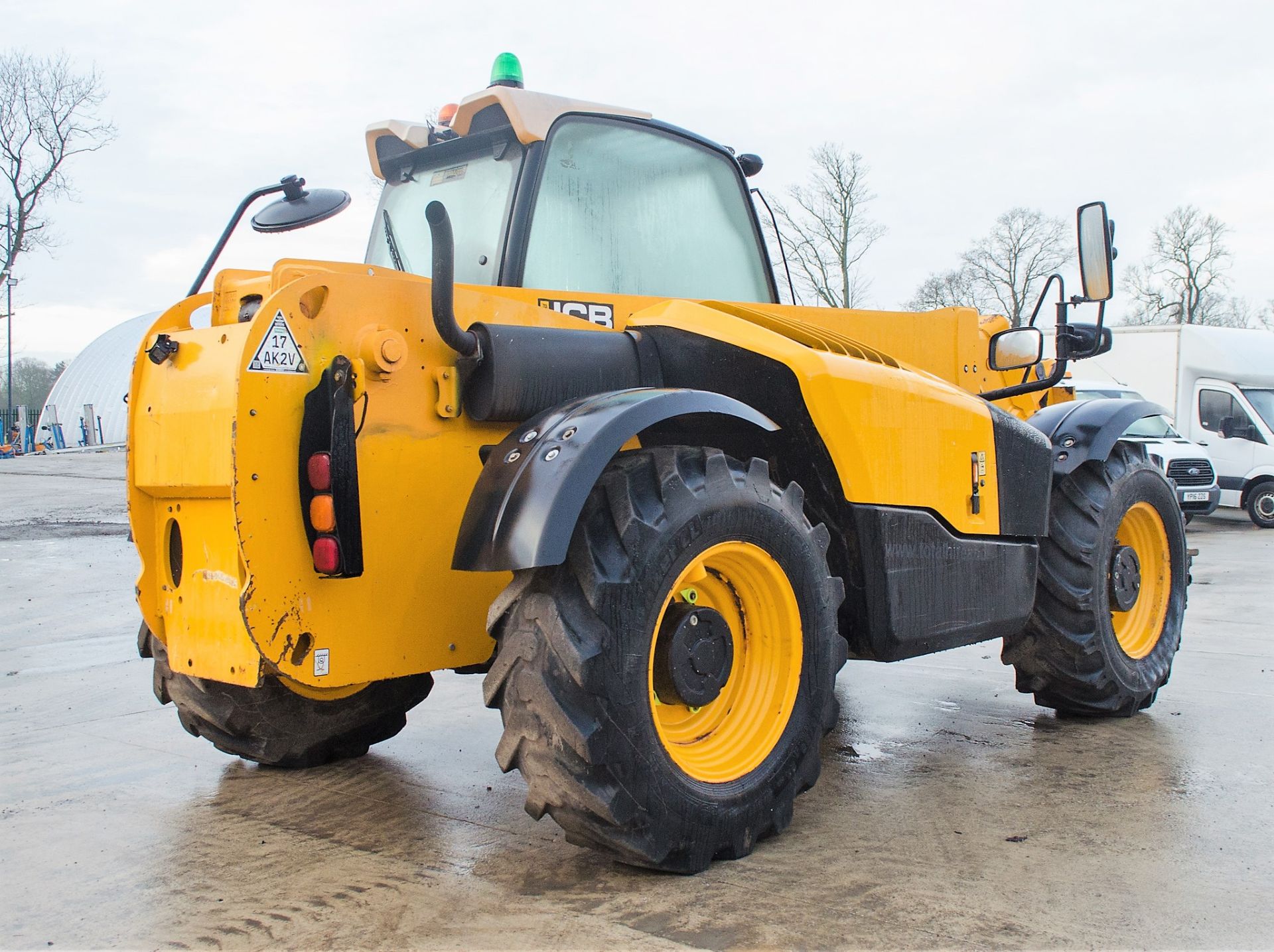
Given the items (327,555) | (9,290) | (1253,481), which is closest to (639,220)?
(327,555)

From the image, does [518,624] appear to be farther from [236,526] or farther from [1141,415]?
[1141,415]

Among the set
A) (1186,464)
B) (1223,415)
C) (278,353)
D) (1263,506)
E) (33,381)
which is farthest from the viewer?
(33,381)

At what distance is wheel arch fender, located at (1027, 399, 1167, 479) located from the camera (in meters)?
5.23

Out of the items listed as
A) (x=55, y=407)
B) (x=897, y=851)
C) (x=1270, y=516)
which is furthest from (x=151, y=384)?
(x=55, y=407)

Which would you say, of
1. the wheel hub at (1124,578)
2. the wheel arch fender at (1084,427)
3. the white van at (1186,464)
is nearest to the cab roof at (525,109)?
the wheel arch fender at (1084,427)

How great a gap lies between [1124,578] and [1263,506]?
1409 centimetres

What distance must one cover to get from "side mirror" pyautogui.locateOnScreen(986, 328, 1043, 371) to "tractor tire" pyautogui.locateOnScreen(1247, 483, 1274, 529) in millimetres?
14021

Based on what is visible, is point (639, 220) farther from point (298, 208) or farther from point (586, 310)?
point (298, 208)

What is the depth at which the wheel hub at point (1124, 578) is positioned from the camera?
5.32 m

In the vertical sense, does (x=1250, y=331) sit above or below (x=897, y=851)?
above

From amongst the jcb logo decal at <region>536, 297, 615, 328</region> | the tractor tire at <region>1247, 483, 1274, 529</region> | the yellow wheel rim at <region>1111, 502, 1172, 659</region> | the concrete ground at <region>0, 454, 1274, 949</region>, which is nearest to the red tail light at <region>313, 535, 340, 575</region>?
the concrete ground at <region>0, 454, 1274, 949</region>

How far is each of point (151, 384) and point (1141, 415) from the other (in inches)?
169

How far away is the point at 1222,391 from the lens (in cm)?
1842

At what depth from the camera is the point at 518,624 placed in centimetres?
317
